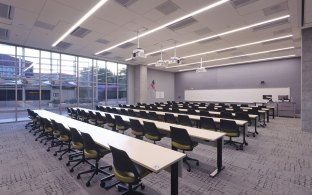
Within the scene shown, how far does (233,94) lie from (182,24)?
9.59 metres

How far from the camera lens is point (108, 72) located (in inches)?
485

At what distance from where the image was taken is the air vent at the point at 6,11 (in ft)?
15.6

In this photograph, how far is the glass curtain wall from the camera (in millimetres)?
8542

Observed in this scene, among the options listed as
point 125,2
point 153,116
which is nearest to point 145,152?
point 153,116

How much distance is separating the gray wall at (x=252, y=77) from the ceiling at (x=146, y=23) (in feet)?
11.1

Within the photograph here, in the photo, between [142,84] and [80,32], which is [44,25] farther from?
[142,84]

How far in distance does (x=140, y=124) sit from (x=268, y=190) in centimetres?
280

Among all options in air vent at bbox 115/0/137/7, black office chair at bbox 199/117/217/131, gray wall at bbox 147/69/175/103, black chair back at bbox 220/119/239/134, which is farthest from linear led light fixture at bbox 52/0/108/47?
gray wall at bbox 147/69/175/103

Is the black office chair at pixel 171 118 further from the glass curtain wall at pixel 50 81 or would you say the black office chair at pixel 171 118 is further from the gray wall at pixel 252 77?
the gray wall at pixel 252 77

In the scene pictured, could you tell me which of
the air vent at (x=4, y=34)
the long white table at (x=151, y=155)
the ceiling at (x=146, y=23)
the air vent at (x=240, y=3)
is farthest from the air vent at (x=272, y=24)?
the air vent at (x=4, y=34)

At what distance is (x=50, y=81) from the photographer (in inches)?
385

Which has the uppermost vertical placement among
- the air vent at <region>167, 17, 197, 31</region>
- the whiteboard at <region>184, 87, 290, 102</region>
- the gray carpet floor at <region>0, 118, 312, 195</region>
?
the air vent at <region>167, 17, 197, 31</region>

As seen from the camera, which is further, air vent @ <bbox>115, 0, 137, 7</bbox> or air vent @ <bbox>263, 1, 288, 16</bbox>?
air vent @ <bbox>263, 1, 288, 16</bbox>

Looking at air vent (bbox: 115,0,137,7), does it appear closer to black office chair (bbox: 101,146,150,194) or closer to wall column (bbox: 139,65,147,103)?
black office chair (bbox: 101,146,150,194)
